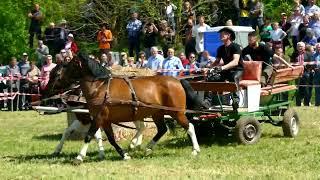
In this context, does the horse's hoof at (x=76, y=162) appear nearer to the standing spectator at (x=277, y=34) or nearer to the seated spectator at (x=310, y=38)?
the standing spectator at (x=277, y=34)

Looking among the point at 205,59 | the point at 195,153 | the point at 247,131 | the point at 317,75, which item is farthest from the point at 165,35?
the point at 195,153

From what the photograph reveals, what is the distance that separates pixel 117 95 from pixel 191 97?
1576 millimetres

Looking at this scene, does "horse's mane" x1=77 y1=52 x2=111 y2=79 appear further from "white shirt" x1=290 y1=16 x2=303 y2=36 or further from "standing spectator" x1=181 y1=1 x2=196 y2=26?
"standing spectator" x1=181 y1=1 x2=196 y2=26

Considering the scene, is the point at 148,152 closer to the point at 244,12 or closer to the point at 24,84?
the point at 24,84

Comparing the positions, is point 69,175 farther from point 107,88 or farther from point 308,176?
point 308,176

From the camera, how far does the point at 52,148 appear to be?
14.0 m

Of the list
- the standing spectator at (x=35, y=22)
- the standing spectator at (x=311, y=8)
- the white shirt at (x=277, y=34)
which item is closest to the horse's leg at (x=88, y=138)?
the white shirt at (x=277, y=34)

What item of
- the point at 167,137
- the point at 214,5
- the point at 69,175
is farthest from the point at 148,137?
the point at 214,5

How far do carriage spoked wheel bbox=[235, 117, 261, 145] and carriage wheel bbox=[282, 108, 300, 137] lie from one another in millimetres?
931

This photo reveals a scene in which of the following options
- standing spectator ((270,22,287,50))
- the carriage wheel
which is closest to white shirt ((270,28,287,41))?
standing spectator ((270,22,287,50))

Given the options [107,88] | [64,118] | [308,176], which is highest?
[107,88]

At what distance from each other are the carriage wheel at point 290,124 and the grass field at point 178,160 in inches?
7.1

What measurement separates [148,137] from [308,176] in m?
5.28

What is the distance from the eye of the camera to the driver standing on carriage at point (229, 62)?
13625 millimetres
